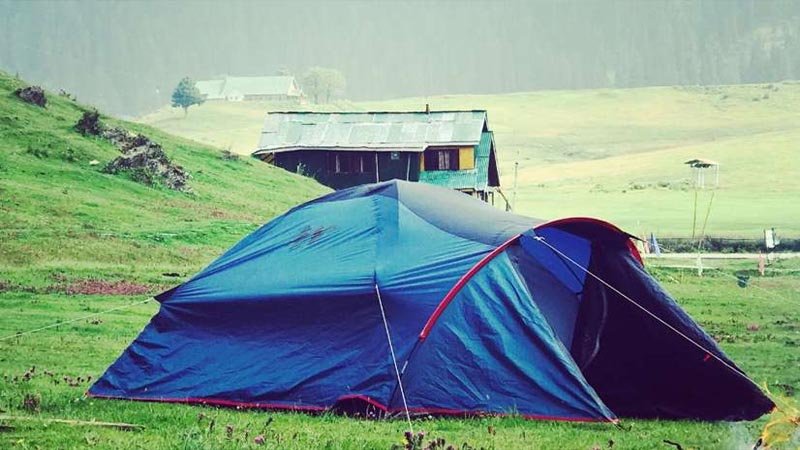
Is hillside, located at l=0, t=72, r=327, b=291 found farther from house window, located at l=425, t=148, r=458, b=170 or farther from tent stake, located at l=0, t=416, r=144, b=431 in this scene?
tent stake, located at l=0, t=416, r=144, b=431

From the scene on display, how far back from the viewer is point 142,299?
2331 centimetres

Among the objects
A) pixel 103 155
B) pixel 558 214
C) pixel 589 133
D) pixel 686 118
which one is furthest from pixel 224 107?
pixel 103 155

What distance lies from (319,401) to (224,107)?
186188 mm

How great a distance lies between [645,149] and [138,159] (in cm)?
9945

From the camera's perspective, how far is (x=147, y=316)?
842 inches

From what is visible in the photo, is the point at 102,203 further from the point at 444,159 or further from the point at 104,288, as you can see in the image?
the point at 444,159

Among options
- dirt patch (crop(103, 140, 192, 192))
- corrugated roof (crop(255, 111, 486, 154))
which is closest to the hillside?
dirt patch (crop(103, 140, 192, 192))

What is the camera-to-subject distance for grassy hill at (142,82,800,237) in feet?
242

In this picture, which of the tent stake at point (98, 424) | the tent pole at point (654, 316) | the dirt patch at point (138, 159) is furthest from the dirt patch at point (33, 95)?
the tent stake at point (98, 424)

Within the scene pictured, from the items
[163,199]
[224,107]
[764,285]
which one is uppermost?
[224,107]

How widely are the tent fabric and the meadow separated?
45cm

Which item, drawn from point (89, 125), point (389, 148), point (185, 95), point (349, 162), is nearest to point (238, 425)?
point (89, 125)

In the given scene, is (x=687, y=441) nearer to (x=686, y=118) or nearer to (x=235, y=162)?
(x=235, y=162)

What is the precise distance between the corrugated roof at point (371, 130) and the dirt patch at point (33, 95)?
16.9m
